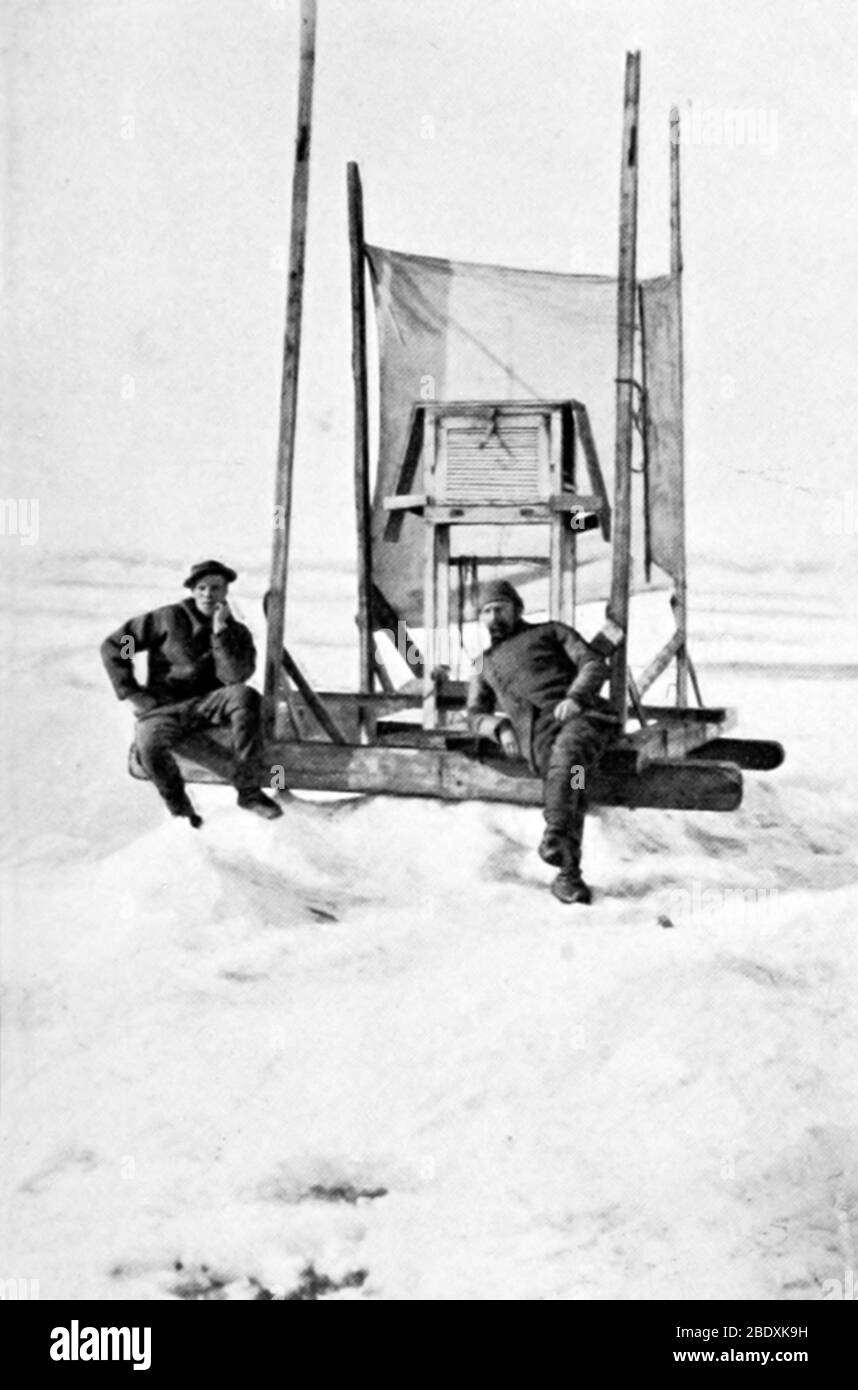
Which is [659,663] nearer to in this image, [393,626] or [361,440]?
[393,626]

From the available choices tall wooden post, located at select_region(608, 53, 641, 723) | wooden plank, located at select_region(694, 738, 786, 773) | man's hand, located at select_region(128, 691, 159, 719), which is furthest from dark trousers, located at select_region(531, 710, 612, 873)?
man's hand, located at select_region(128, 691, 159, 719)

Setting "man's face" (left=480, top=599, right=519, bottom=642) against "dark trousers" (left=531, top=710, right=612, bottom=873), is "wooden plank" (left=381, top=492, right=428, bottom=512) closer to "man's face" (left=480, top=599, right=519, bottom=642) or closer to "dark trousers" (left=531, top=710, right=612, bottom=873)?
"man's face" (left=480, top=599, right=519, bottom=642)

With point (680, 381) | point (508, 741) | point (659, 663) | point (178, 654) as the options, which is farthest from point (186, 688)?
point (680, 381)

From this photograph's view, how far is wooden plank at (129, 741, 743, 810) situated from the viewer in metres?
4.48

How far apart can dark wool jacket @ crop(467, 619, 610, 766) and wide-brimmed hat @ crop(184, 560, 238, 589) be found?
67 cm

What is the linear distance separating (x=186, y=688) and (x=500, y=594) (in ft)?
2.60

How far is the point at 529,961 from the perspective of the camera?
4520 millimetres

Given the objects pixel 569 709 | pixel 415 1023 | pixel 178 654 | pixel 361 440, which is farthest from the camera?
pixel 361 440

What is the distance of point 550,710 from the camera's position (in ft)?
14.7

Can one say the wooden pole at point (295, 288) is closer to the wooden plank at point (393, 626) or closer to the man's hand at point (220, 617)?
the man's hand at point (220, 617)
